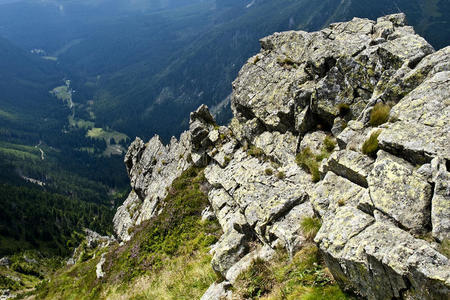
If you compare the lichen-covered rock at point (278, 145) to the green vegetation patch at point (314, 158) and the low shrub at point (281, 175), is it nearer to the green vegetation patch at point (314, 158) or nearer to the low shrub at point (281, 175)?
the green vegetation patch at point (314, 158)

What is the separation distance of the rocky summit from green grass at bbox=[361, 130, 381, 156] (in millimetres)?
55

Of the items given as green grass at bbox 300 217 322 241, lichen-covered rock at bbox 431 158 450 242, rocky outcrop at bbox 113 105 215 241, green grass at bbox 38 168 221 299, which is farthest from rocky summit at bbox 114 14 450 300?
rocky outcrop at bbox 113 105 215 241

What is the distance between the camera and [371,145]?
14.1 metres

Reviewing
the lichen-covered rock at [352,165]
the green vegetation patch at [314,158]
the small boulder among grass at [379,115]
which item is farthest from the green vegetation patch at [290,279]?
the small boulder among grass at [379,115]

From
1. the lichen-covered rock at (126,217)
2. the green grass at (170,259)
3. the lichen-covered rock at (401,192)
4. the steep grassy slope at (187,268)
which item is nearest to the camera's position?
the lichen-covered rock at (401,192)

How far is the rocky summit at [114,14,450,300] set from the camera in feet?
31.4

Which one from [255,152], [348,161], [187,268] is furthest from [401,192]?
[255,152]

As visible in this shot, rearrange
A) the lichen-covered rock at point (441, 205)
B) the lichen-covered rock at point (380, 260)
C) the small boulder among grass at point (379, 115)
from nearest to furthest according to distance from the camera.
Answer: the lichen-covered rock at point (380, 260)
the lichen-covered rock at point (441, 205)
the small boulder among grass at point (379, 115)

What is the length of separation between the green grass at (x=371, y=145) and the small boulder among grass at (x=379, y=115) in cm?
210

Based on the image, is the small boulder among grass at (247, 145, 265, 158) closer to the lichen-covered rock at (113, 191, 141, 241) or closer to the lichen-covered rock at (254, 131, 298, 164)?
the lichen-covered rock at (254, 131, 298, 164)

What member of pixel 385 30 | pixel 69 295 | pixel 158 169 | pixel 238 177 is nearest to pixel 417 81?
pixel 385 30

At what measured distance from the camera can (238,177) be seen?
2656 centimetres

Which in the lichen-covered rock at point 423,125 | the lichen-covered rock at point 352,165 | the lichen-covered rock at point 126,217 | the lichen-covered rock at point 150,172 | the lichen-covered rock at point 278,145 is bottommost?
the lichen-covered rock at point 126,217

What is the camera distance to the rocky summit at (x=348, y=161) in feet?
31.4
